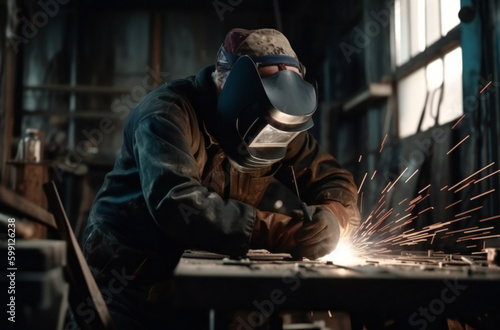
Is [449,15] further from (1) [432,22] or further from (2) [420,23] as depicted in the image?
(2) [420,23]

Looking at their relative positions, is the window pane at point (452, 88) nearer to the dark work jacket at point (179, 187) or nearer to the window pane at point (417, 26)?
the window pane at point (417, 26)

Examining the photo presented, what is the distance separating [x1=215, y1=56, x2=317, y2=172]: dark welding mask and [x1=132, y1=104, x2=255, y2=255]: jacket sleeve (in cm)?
25

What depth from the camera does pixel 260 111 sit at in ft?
6.29

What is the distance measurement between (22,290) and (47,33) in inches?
306

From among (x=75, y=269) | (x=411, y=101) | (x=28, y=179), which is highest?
(x=411, y=101)

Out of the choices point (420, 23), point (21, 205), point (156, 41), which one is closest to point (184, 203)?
point (21, 205)

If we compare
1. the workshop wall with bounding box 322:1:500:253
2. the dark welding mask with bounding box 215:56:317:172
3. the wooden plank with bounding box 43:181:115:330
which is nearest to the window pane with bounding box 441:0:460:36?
the workshop wall with bounding box 322:1:500:253

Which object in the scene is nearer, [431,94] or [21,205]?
[21,205]

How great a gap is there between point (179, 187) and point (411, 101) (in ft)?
10.1

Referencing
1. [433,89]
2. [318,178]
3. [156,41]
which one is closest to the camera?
[318,178]

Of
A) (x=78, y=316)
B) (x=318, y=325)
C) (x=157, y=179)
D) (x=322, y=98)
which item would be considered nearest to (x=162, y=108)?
(x=157, y=179)

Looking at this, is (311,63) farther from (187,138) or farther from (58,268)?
(58,268)

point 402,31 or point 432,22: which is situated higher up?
point 402,31

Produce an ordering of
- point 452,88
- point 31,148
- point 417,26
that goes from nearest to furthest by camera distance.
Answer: point 452,88 → point 417,26 → point 31,148
